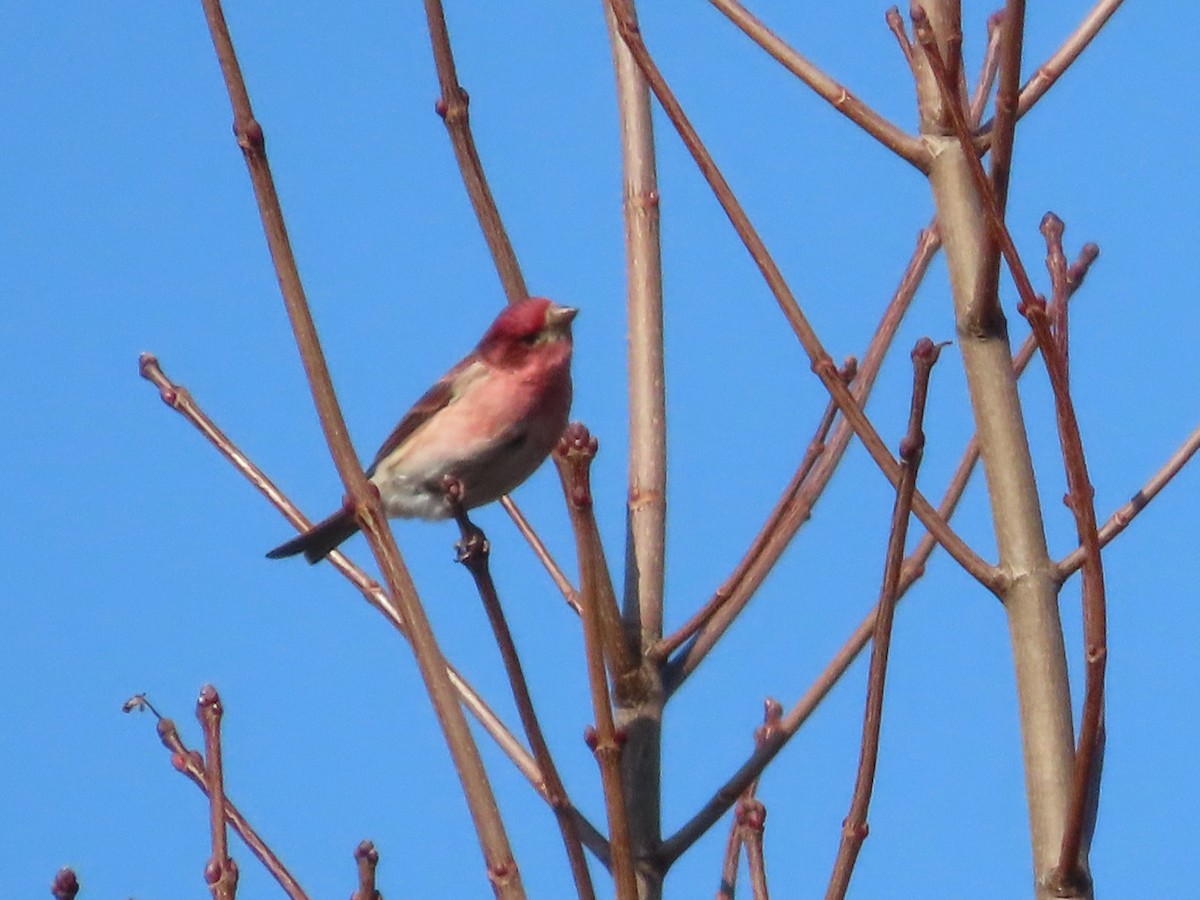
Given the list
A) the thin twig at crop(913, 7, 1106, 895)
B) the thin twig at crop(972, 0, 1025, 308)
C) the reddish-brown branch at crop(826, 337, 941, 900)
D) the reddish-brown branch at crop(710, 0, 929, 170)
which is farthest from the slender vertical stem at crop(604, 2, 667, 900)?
the thin twig at crop(972, 0, 1025, 308)

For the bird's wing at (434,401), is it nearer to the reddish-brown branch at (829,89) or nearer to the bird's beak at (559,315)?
the bird's beak at (559,315)

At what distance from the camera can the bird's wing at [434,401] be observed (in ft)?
18.3

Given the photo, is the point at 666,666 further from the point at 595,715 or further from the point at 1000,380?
the point at 595,715

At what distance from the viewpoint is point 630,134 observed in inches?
161

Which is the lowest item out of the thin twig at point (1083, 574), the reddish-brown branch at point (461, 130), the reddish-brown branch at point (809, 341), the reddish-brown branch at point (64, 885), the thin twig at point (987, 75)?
the reddish-brown branch at point (64, 885)

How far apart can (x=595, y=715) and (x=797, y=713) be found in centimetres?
114

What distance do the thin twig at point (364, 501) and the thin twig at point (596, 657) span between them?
0.19m

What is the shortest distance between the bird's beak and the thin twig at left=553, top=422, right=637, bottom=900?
9.96ft

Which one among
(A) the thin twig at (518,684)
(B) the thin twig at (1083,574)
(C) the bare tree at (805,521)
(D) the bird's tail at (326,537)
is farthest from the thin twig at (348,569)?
(D) the bird's tail at (326,537)

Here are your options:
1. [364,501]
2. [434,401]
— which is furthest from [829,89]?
[434,401]

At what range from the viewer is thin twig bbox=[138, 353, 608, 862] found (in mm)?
3219

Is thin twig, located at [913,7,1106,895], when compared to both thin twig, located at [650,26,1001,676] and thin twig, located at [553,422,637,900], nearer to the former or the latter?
thin twig, located at [553,422,637,900]

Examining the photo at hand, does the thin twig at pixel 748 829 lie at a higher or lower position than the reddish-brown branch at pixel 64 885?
higher

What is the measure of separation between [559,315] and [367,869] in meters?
2.92
